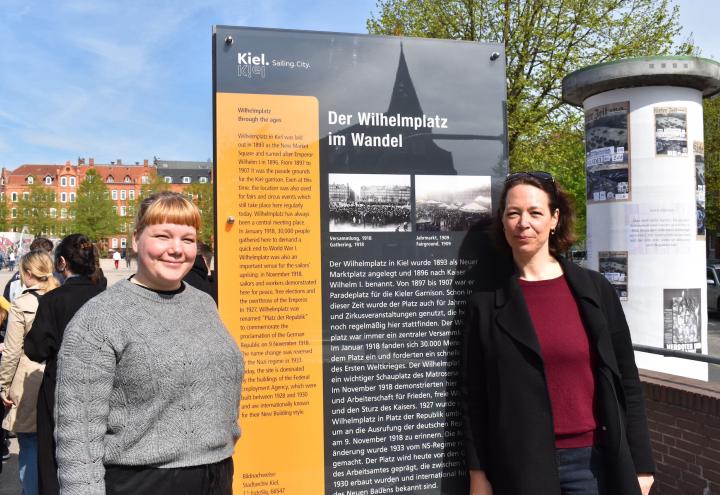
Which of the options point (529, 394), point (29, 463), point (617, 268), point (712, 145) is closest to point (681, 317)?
point (617, 268)

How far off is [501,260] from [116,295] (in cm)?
184

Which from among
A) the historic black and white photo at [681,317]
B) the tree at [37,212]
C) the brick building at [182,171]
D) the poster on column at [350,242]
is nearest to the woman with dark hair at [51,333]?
the poster on column at [350,242]

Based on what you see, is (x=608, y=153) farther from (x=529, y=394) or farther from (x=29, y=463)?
(x=29, y=463)

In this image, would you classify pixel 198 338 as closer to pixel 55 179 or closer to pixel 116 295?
pixel 116 295

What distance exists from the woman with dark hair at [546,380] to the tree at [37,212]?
213 ft

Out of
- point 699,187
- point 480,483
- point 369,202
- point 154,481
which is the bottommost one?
point 480,483

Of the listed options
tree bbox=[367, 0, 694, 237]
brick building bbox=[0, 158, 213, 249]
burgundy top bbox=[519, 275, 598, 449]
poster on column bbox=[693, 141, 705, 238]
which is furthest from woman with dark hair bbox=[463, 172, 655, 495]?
brick building bbox=[0, 158, 213, 249]

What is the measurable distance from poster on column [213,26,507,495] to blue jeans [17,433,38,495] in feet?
8.81

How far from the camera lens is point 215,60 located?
267cm

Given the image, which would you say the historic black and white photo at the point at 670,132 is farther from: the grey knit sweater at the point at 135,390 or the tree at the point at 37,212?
the tree at the point at 37,212

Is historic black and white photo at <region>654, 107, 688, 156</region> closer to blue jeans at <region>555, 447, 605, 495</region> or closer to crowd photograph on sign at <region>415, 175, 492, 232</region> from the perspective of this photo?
crowd photograph on sign at <region>415, 175, 492, 232</region>

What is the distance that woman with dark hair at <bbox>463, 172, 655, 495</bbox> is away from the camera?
2.37 m

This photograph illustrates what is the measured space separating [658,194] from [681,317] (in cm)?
133

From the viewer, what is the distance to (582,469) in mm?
2414
